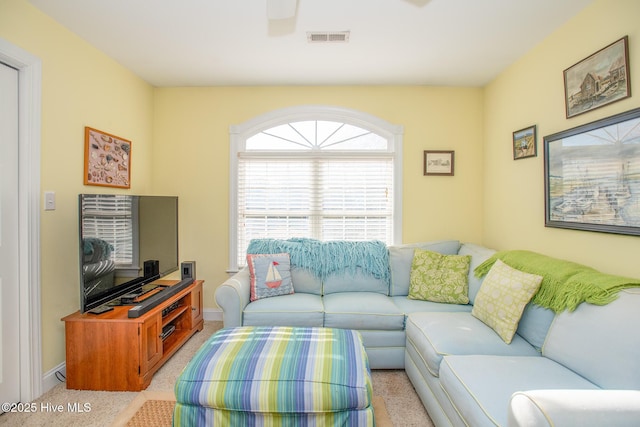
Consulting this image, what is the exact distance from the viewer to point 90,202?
6.93ft

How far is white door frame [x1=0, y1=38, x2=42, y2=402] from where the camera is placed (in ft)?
6.49

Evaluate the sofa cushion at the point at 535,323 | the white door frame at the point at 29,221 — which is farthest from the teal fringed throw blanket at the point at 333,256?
the white door frame at the point at 29,221

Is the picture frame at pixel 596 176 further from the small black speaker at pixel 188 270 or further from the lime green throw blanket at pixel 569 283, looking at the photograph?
the small black speaker at pixel 188 270

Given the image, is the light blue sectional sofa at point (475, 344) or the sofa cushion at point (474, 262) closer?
the light blue sectional sofa at point (475, 344)

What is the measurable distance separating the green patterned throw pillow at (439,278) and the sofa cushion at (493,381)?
0.95 metres

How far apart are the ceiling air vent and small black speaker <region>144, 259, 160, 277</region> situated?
2.27 m

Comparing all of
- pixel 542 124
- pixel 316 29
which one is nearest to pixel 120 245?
pixel 316 29

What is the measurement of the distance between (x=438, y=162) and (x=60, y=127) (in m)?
3.36

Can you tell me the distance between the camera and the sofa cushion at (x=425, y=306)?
97.5 inches

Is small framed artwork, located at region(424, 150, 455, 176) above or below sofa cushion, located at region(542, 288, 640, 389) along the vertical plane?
above

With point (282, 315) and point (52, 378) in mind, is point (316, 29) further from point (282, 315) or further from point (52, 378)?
point (52, 378)

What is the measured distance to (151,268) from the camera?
2.68 m

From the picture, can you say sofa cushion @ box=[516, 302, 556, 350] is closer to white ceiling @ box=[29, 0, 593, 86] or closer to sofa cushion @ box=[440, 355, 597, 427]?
sofa cushion @ box=[440, 355, 597, 427]

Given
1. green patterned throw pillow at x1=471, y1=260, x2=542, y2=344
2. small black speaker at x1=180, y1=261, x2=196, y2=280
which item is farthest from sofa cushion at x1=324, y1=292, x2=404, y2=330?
small black speaker at x1=180, y1=261, x2=196, y2=280
